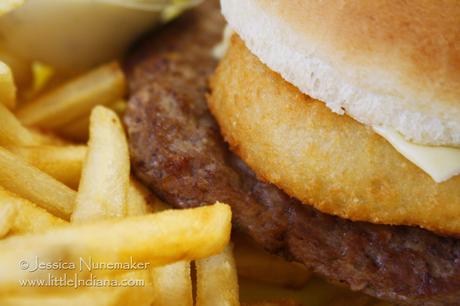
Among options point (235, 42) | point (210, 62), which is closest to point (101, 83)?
point (210, 62)

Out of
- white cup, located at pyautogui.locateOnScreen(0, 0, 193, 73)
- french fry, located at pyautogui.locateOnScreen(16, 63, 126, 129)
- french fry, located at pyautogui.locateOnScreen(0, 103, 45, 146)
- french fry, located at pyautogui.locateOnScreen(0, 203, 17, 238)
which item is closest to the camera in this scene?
french fry, located at pyautogui.locateOnScreen(0, 203, 17, 238)

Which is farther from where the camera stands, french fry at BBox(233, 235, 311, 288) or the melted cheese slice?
french fry at BBox(233, 235, 311, 288)

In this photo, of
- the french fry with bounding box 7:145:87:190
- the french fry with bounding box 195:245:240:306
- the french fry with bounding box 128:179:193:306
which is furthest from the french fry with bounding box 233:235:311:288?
the french fry with bounding box 7:145:87:190

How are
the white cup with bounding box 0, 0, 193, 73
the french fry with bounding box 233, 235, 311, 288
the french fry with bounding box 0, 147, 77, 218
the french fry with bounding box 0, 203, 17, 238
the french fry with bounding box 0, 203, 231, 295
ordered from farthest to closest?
the white cup with bounding box 0, 0, 193, 73, the french fry with bounding box 233, 235, 311, 288, the french fry with bounding box 0, 147, 77, 218, the french fry with bounding box 0, 203, 17, 238, the french fry with bounding box 0, 203, 231, 295

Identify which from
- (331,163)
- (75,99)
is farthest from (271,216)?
(75,99)

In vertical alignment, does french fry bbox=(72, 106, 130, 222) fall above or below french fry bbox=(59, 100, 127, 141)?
above

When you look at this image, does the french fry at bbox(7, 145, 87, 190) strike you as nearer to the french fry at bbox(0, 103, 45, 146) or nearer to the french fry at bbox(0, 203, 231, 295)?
the french fry at bbox(0, 103, 45, 146)

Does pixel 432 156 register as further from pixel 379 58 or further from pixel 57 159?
pixel 57 159
